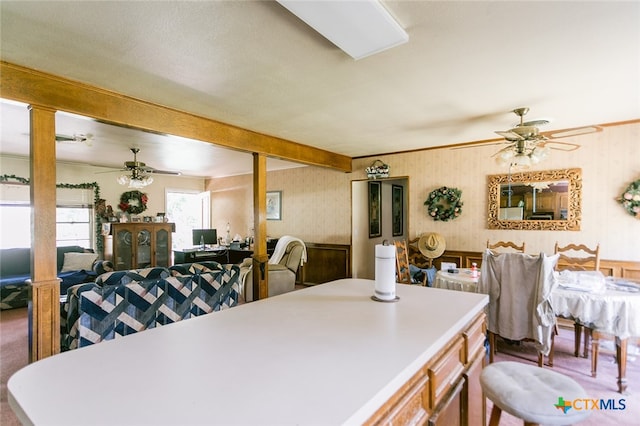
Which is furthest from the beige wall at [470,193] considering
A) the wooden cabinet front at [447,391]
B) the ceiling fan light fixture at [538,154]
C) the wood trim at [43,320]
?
the wood trim at [43,320]

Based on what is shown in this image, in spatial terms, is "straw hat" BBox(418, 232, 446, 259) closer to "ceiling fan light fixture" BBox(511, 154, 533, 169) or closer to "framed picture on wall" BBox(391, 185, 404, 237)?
"ceiling fan light fixture" BBox(511, 154, 533, 169)

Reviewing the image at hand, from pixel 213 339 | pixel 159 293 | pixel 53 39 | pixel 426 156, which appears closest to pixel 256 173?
pixel 159 293

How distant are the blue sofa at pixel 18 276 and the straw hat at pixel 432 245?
17.3ft

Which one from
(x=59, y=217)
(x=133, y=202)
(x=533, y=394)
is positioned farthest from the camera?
(x=133, y=202)

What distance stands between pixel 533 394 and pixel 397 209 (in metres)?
5.97

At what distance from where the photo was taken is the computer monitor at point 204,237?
696 cm

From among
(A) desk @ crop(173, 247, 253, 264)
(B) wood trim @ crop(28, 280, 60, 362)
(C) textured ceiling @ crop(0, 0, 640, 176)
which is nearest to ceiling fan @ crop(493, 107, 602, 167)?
(C) textured ceiling @ crop(0, 0, 640, 176)

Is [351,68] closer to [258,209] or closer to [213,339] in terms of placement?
[213,339]

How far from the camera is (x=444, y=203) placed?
4871mm

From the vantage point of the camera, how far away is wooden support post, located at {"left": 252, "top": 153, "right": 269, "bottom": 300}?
13.3 feet

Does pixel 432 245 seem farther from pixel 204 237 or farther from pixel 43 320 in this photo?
pixel 204 237

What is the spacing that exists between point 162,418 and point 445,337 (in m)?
0.99

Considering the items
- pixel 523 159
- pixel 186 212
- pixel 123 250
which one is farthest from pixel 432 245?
pixel 186 212

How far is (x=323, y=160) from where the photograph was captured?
17.1 feet
